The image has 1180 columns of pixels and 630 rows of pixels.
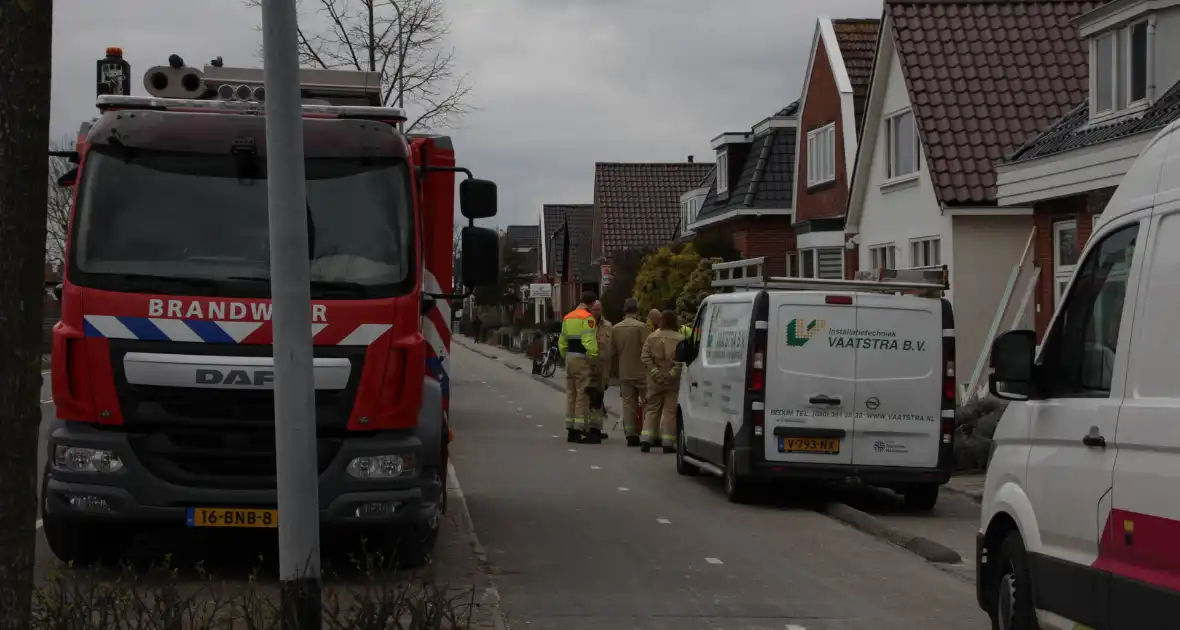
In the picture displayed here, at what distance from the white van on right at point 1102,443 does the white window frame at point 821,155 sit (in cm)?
2604

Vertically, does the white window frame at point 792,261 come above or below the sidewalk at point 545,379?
above

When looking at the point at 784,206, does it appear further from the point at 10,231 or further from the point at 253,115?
the point at 10,231

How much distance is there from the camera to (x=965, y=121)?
24922 millimetres

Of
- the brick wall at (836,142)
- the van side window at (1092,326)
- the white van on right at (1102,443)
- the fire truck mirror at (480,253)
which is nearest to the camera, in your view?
the white van on right at (1102,443)

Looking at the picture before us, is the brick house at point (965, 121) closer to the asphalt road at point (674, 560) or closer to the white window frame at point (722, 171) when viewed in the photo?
the asphalt road at point (674, 560)

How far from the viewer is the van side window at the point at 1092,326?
625 centimetres

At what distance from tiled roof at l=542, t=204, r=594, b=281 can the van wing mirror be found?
68.8 meters

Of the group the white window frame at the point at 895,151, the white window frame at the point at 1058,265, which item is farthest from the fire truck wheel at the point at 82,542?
the white window frame at the point at 895,151

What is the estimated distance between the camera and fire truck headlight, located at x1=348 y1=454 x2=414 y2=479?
29.4 feet

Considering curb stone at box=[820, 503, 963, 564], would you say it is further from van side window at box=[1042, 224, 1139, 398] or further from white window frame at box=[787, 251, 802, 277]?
white window frame at box=[787, 251, 802, 277]

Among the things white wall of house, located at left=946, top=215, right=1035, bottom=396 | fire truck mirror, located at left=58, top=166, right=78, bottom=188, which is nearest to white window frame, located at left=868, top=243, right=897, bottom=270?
white wall of house, located at left=946, top=215, right=1035, bottom=396

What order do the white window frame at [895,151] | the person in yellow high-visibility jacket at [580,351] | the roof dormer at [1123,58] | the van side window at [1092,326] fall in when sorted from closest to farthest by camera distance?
1. the van side window at [1092,326]
2. the roof dormer at [1123,58]
3. the person in yellow high-visibility jacket at [580,351]
4. the white window frame at [895,151]

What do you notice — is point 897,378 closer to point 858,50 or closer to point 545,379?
point 858,50

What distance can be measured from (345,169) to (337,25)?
79.4 feet
